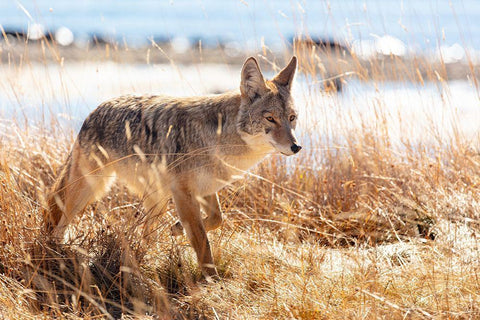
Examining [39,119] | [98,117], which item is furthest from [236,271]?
[39,119]

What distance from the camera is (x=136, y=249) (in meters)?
3.99

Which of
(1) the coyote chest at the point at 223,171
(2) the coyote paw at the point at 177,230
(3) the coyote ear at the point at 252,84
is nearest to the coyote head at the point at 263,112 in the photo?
(3) the coyote ear at the point at 252,84

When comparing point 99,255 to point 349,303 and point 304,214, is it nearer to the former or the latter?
point 349,303

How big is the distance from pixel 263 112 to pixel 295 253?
1.08 meters

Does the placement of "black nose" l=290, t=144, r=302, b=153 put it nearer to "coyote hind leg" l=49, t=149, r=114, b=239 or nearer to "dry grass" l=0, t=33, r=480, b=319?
"dry grass" l=0, t=33, r=480, b=319

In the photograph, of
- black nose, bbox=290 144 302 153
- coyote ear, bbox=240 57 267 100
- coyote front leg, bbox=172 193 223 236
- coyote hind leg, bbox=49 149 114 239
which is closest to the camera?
black nose, bbox=290 144 302 153

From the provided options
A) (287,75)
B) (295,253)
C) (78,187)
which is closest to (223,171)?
(295,253)

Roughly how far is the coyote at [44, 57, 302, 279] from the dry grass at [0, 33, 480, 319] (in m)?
0.19

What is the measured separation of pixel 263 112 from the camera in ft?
14.6

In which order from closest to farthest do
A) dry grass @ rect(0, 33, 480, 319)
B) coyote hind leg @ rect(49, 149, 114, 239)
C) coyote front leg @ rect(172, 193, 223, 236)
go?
dry grass @ rect(0, 33, 480, 319)
coyote hind leg @ rect(49, 149, 114, 239)
coyote front leg @ rect(172, 193, 223, 236)

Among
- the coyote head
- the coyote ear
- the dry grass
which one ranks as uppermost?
the coyote ear

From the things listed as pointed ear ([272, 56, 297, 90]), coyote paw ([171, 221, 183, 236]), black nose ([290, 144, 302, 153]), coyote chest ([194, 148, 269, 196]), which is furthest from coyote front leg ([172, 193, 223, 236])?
pointed ear ([272, 56, 297, 90])

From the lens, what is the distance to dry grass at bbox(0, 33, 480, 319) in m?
3.52

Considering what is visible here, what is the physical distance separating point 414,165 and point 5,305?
12.9ft
